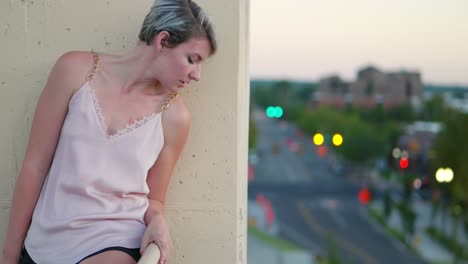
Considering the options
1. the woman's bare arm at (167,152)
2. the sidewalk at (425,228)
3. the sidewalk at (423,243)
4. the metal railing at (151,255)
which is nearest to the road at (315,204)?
the sidewalk at (423,243)

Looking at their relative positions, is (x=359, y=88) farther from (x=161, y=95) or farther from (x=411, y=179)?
(x=161, y=95)

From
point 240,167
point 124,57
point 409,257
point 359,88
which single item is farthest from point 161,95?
point 359,88

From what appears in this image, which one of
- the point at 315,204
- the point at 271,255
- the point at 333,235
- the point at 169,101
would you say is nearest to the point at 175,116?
the point at 169,101

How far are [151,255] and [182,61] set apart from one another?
423 millimetres

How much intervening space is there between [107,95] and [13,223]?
34 cm

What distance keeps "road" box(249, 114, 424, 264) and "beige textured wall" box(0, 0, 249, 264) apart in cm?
3473

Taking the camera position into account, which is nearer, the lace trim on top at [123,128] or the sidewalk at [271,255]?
the lace trim on top at [123,128]

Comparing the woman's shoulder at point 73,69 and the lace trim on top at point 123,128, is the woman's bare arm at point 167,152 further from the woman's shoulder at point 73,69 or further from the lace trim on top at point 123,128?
Result: the woman's shoulder at point 73,69

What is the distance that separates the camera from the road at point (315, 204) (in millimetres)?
38406

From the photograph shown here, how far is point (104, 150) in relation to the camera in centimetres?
161

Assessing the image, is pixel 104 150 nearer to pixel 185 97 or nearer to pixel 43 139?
pixel 43 139

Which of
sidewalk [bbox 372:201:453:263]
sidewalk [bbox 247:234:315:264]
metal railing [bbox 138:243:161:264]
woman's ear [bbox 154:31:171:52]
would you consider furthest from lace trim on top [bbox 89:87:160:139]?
sidewalk [bbox 372:201:453:263]

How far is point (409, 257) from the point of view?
119 ft

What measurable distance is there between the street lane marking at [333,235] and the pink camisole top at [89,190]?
3508 cm
